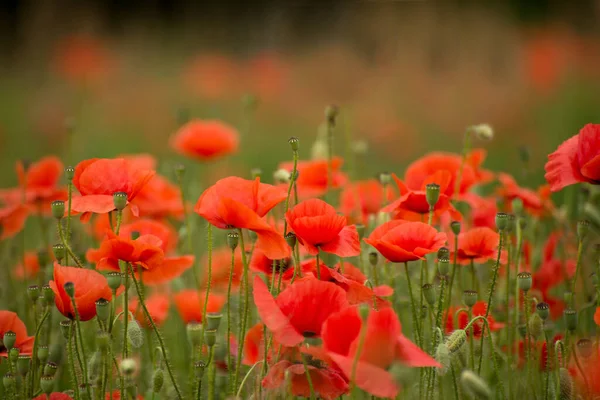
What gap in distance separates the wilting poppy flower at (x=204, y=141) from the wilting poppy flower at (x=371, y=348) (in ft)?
4.22

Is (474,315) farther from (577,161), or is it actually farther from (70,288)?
(70,288)

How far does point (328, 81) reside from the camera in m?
4.76

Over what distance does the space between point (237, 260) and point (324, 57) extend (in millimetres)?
3738

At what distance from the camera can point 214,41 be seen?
20.4ft

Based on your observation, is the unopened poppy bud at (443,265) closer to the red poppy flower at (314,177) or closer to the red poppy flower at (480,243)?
the red poppy flower at (480,243)

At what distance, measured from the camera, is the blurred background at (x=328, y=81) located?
156 inches

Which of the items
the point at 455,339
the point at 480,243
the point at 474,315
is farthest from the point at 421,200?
the point at 455,339

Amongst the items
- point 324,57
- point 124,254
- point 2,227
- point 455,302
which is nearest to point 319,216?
point 124,254

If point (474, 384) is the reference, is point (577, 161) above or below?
above

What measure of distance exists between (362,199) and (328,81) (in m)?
3.05

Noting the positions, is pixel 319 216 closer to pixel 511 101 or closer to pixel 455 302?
pixel 455 302

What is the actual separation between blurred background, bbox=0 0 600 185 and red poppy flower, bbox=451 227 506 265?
2.11m

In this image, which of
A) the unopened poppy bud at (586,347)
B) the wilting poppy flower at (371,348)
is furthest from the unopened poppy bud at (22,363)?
the unopened poppy bud at (586,347)

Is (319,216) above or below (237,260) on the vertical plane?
above
